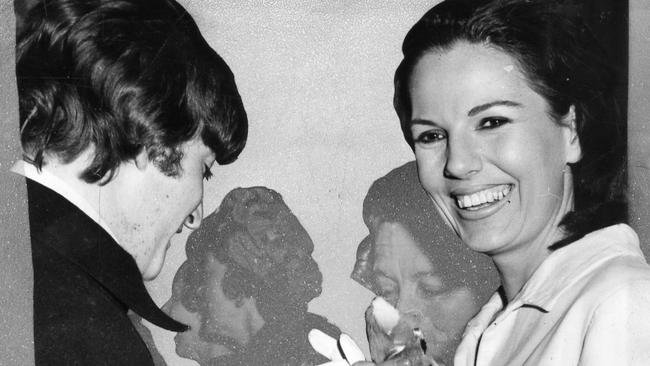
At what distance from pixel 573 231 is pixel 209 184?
1.02 metres

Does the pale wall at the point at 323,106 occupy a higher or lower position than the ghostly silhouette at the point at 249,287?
higher

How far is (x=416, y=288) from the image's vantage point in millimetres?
2660

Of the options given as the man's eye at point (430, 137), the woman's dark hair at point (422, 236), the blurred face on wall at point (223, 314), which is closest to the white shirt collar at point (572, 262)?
the woman's dark hair at point (422, 236)

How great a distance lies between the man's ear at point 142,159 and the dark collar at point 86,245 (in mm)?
199

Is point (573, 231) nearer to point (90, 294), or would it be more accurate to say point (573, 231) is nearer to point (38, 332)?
point (90, 294)

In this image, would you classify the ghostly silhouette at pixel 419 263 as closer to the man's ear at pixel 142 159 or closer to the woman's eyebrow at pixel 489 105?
the woman's eyebrow at pixel 489 105

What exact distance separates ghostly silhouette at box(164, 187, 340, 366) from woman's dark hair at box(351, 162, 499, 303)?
0.17 meters

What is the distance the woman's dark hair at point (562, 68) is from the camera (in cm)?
254

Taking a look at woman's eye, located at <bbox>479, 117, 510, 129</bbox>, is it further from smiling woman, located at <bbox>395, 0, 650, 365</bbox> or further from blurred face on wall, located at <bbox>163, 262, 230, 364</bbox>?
blurred face on wall, located at <bbox>163, 262, 230, 364</bbox>

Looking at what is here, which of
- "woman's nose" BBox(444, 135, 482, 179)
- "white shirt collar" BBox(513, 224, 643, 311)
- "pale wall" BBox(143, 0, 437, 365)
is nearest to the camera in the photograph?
"white shirt collar" BBox(513, 224, 643, 311)

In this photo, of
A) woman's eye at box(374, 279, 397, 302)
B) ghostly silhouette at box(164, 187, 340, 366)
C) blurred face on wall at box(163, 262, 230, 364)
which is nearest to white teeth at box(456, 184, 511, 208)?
woman's eye at box(374, 279, 397, 302)

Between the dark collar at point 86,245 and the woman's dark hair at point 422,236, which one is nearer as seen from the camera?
the dark collar at point 86,245

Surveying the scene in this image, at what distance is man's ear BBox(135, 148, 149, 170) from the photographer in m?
2.59

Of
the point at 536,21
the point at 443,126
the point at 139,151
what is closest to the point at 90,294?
the point at 139,151
